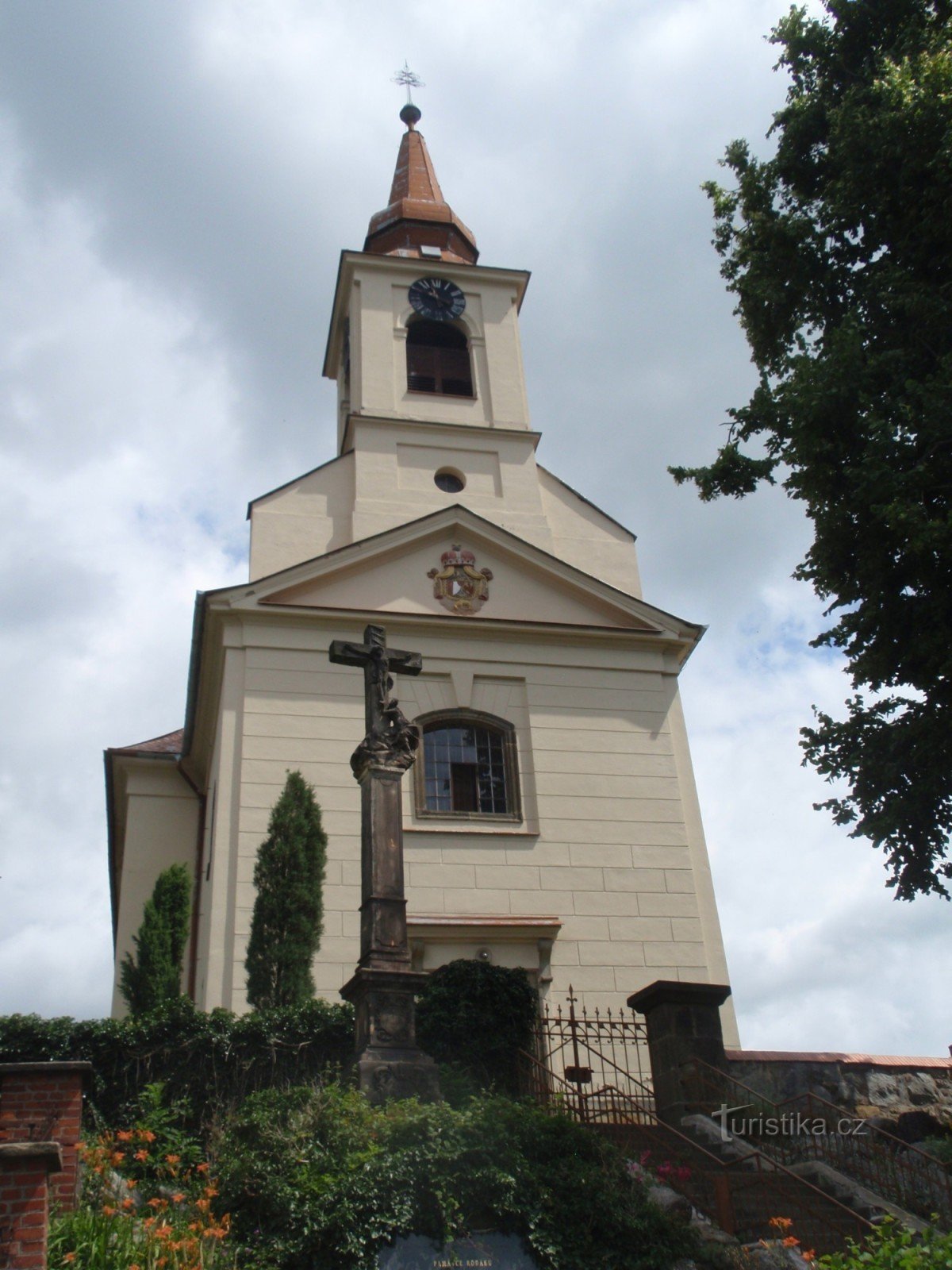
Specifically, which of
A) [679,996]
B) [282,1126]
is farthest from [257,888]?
[282,1126]

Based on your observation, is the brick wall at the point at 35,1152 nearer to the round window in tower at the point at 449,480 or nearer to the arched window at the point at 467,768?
the arched window at the point at 467,768

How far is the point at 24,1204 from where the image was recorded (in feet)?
21.6

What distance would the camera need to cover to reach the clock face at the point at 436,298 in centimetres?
2602

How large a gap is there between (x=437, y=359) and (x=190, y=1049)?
55.3 ft

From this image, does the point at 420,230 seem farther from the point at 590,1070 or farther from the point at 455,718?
the point at 590,1070

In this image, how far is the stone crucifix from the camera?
33.2 feet

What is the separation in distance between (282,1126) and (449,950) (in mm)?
8349

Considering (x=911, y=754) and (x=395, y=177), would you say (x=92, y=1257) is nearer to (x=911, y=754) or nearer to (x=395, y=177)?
(x=911, y=754)

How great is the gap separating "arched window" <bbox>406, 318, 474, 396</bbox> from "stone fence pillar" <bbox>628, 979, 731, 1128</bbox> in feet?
48.7

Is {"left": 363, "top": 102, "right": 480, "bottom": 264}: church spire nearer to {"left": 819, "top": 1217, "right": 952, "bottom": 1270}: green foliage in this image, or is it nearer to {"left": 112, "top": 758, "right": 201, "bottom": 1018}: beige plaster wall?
{"left": 112, "top": 758, "right": 201, "bottom": 1018}: beige plaster wall

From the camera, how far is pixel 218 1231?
7.69m

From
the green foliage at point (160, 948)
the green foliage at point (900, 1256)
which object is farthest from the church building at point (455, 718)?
the green foliage at point (900, 1256)

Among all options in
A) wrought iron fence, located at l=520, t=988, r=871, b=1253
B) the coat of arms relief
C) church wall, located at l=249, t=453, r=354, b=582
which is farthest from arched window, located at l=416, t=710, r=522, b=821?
wrought iron fence, located at l=520, t=988, r=871, b=1253

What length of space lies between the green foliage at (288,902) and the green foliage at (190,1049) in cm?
320
